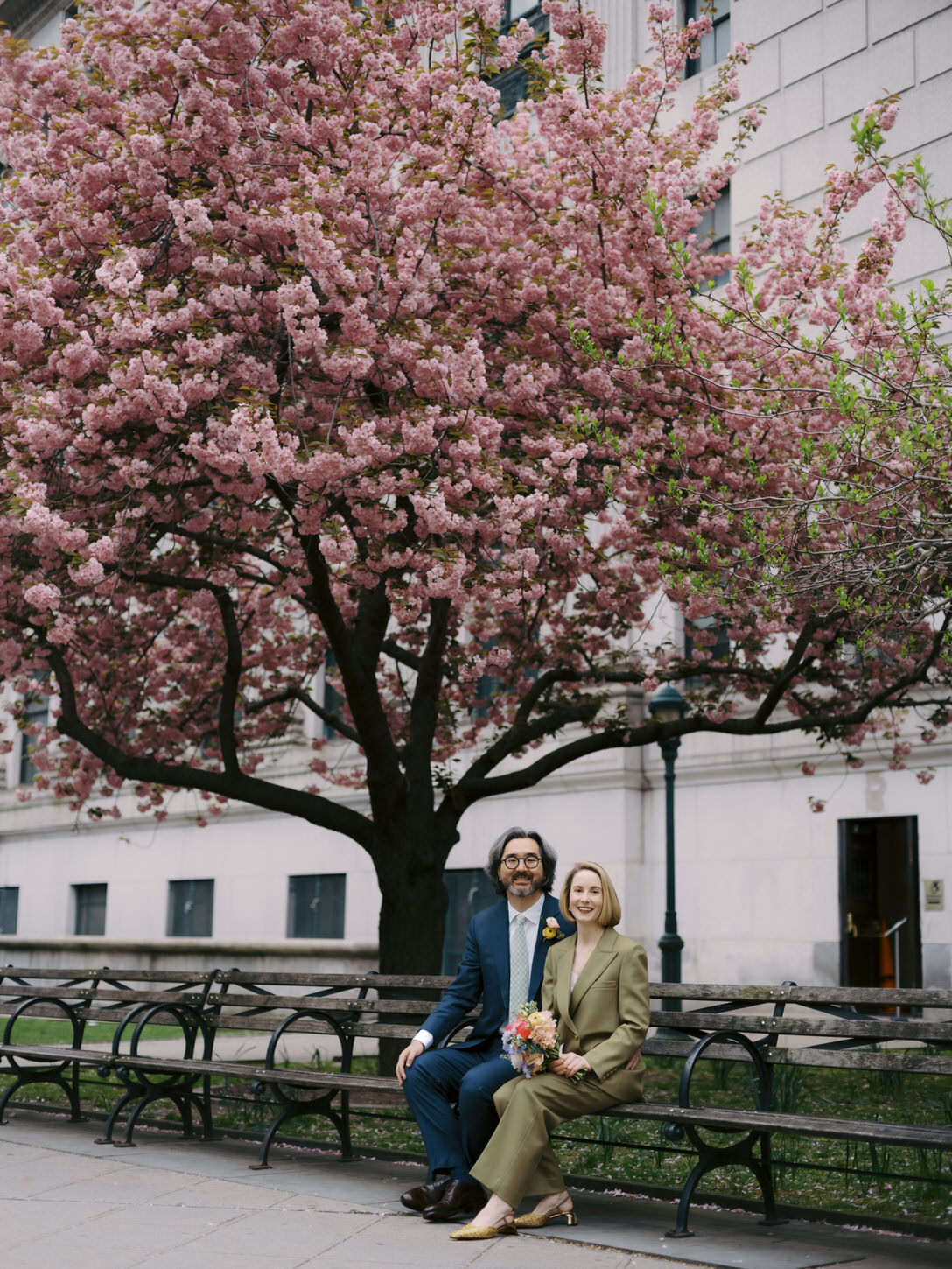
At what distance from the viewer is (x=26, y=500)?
924cm

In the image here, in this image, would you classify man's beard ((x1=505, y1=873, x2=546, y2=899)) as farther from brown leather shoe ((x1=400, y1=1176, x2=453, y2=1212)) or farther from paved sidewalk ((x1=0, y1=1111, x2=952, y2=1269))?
paved sidewalk ((x1=0, y1=1111, x2=952, y2=1269))

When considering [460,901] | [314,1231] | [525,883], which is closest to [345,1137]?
[314,1231]

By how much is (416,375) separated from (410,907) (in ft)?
15.4

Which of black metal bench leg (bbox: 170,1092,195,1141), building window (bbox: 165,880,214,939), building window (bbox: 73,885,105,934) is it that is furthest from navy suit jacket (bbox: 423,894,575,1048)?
building window (bbox: 73,885,105,934)

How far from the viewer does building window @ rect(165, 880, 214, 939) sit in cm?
2712

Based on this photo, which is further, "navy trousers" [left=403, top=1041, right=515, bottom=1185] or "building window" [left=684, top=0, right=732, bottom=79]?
"building window" [left=684, top=0, right=732, bottom=79]

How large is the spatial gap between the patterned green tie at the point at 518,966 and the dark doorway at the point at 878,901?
11.4m

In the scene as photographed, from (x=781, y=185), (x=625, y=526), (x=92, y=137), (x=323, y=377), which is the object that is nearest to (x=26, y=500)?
(x=323, y=377)

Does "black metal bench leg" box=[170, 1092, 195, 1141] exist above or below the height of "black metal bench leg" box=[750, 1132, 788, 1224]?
below

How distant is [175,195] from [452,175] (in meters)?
2.15

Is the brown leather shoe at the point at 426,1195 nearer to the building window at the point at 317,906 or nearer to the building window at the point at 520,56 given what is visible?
the building window at the point at 317,906

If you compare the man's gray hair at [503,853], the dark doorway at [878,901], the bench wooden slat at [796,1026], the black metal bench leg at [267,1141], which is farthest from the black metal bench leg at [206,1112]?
the dark doorway at [878,901]

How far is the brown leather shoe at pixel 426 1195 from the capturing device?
6.41m

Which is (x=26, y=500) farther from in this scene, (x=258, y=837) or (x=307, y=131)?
(x=258, y=837)
